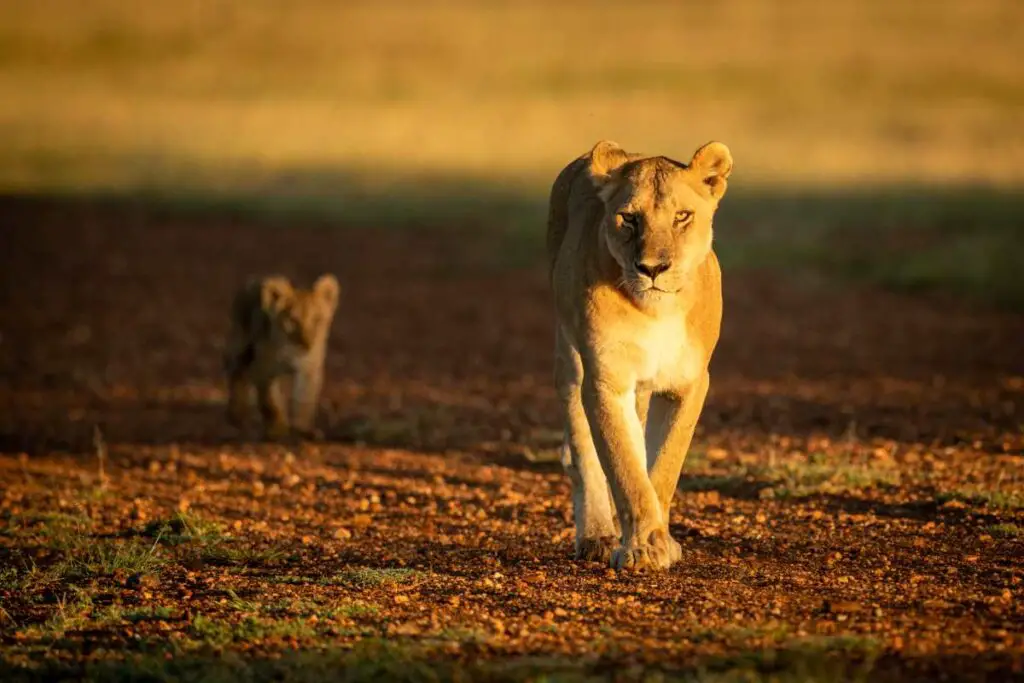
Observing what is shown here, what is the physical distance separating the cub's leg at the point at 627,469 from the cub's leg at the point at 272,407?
532 centimetres

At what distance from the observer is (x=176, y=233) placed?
2444 cm

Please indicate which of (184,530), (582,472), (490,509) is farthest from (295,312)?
(582,472)

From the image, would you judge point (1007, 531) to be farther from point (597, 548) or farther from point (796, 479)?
point (597, 548)

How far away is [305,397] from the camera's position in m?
11.8

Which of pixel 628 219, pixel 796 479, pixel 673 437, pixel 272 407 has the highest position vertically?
pixel 628 219

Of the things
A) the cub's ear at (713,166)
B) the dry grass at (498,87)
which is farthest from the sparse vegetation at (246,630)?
the dry grass at (498,87)

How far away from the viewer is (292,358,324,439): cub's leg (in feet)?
38.4

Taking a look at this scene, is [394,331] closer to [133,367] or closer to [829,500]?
[133,367]

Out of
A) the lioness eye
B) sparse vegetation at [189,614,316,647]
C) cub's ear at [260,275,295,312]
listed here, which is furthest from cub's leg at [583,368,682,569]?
cub's ear at [260,275,295,312]

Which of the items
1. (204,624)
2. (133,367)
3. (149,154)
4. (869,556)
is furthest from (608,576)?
(149,154)

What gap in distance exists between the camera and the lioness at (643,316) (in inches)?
258

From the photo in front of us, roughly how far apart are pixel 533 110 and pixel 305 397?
32.4 meters

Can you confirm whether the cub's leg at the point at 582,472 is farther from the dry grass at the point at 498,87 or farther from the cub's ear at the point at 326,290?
the dry grass at the point at 498,87

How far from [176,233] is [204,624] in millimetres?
18842
